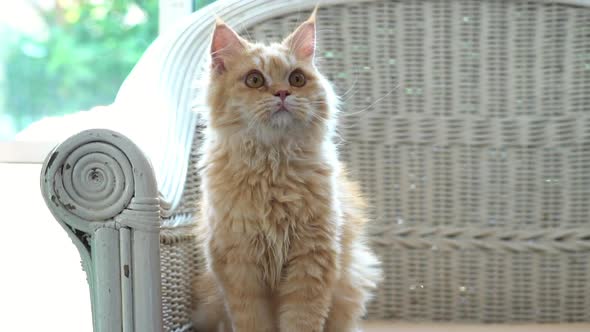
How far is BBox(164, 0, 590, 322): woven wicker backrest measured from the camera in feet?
5.48

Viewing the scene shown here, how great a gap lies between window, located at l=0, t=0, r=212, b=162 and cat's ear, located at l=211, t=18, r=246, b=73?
38.9 inches

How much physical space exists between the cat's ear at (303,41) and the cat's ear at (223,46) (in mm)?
97

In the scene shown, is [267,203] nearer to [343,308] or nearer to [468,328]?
[343,308]

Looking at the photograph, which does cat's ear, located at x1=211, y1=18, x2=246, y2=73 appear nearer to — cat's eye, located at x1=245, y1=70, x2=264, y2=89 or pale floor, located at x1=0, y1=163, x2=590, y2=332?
cat's eye, located at x1=245, y1=70, x2=264, y2=89

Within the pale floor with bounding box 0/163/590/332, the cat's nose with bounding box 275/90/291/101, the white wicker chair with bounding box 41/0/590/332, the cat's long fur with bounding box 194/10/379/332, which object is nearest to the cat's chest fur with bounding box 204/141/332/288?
the cat's long fur with bounding box 194/10/379/332

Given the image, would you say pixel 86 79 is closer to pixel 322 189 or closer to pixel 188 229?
pixel 188 229

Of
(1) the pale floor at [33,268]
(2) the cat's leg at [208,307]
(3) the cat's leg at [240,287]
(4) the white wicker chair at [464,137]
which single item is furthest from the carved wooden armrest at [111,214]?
(1) the pale floor at [33,268]

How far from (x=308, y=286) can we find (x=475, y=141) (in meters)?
0.63

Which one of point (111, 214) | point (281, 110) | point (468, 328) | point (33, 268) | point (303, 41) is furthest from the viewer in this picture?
point (33, 268)

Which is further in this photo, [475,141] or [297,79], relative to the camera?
[475,141]

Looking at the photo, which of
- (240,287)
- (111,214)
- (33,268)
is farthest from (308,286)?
(33,268)

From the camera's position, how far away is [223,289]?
4.22 ft

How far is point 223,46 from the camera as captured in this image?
131cm

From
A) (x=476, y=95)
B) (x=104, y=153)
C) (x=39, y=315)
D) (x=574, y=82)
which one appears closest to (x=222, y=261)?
(x=104, y=153)
